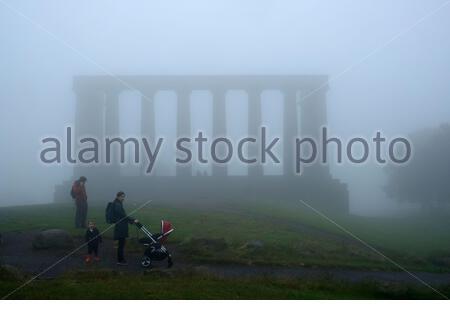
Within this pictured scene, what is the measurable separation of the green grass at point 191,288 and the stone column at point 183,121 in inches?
194

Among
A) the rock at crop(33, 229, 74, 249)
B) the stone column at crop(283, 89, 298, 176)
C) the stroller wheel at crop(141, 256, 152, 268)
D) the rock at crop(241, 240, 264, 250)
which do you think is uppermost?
the stone column at crop(283, 89, 298, 176)

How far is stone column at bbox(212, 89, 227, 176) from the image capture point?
14.7 metres

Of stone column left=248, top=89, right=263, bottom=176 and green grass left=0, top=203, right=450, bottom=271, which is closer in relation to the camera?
green grass left=0, top=203, right=450, bottom=271

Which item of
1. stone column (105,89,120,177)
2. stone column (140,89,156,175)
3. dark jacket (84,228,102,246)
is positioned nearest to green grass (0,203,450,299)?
dark jacket (84,228,102,246)

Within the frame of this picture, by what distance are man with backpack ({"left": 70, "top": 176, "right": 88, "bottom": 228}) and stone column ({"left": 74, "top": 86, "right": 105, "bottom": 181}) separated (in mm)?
1091

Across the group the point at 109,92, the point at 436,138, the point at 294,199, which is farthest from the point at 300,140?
the point at 109,92

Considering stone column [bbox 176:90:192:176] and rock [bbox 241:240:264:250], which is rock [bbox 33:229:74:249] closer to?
stone column [bbox 176:90:192:176]

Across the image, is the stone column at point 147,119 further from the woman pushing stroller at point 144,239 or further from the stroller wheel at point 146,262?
the stroller wheel at point 146,262

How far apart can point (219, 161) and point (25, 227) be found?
569 centimetres

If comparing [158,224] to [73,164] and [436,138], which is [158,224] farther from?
[436,138]

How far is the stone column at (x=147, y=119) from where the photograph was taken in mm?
14984

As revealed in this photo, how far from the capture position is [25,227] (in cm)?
1307

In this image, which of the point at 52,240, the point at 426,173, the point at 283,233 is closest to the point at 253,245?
the point at 283,233

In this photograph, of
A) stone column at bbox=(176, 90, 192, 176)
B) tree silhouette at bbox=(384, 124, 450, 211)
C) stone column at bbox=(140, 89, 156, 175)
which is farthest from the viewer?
stone column at bbox=(140, 89, 156, 175)
